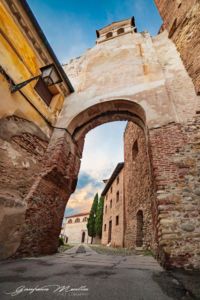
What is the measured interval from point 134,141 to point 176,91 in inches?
242

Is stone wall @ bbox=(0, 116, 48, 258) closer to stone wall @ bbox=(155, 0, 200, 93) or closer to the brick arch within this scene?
the brick arch

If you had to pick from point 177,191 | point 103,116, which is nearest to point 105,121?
point 103,116

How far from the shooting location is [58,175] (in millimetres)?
4730

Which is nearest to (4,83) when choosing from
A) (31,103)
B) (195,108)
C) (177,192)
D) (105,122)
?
(31,103)

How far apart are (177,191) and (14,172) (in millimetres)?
3751

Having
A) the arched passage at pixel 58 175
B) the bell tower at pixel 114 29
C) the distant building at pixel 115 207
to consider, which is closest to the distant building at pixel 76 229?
the distant building at pixel 115 207

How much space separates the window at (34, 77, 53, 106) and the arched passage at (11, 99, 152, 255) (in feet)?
4.07

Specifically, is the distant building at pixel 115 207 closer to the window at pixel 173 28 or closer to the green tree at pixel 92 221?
the green tree at pixel 92 221

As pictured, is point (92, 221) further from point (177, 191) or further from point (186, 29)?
point (186, 29)

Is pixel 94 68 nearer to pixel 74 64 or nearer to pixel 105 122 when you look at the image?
pixel 74 64

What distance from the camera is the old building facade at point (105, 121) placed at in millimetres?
3137

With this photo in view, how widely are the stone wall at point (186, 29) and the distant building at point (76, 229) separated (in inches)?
1465

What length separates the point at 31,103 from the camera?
4688 millimetres

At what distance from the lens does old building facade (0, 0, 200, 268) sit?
10.3 feet
